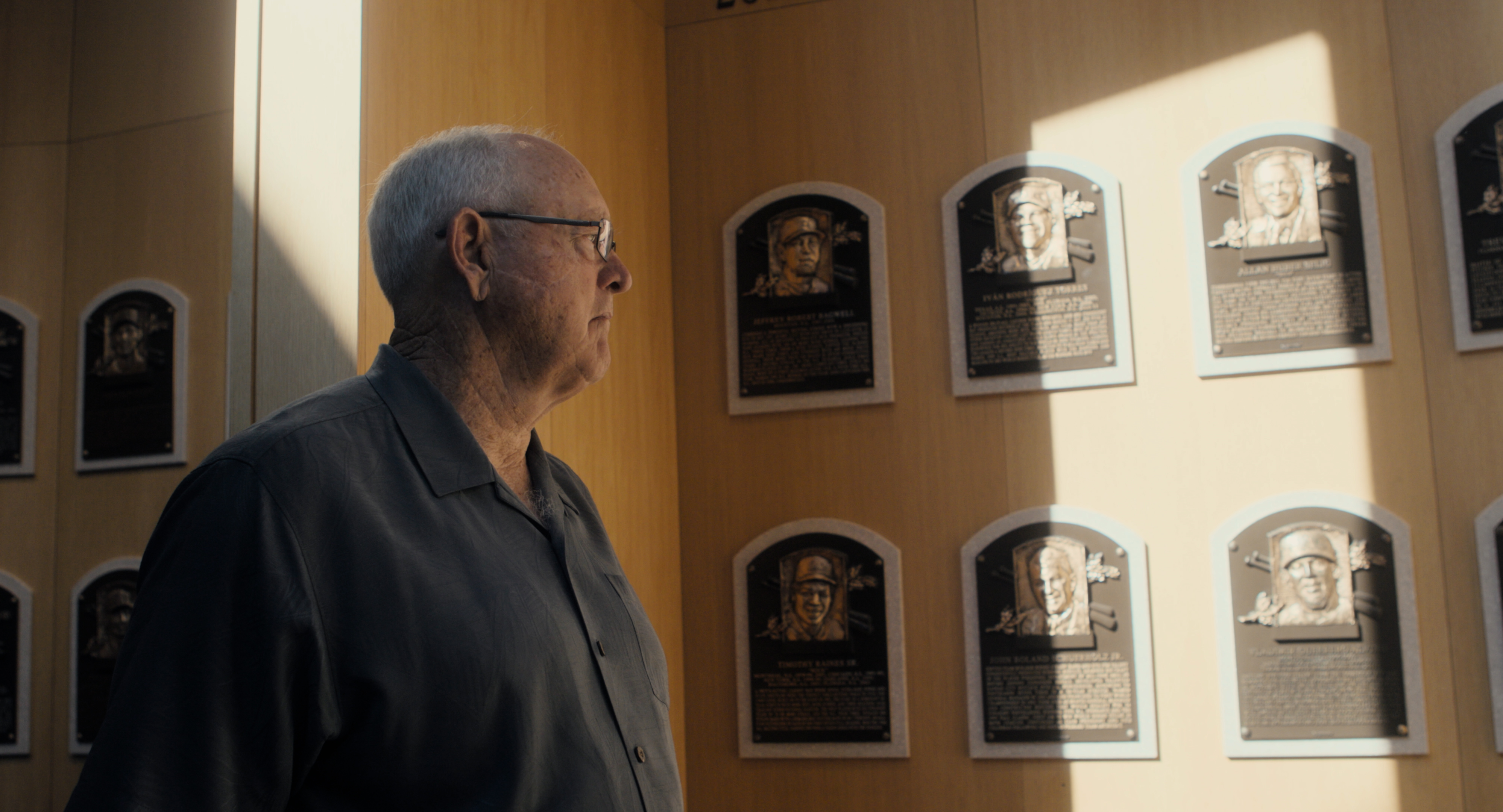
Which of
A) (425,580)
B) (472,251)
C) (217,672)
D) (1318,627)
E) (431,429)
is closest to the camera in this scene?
(217,672)

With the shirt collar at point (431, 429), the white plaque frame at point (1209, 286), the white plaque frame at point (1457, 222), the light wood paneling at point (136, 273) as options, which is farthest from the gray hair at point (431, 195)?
the white plaque frame at point (1457, 222)

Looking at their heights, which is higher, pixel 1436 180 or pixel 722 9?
pixel 722 9

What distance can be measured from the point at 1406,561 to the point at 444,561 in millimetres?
2417

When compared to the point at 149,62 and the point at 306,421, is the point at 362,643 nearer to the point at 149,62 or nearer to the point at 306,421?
the point at 306,421

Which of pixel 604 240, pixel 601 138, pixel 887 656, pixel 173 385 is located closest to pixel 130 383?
pixel 173 385

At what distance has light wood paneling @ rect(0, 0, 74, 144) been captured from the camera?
1898 millimetres

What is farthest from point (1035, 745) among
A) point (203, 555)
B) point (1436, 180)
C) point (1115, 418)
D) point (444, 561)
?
point (203, 555)

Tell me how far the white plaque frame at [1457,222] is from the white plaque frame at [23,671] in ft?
9.85

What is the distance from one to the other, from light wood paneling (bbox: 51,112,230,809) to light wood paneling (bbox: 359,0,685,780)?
1.03 ft

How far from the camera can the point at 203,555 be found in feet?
3.44

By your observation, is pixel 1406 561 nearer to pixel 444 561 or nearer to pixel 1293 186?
pixel 1293 186

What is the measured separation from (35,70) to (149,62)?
0.20 m

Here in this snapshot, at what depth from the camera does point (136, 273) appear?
2.04 m

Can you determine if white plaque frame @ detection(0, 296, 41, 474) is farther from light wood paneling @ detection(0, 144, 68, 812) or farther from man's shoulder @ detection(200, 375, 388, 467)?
man's shoulder @ detection(200, 375, 388, 467)
